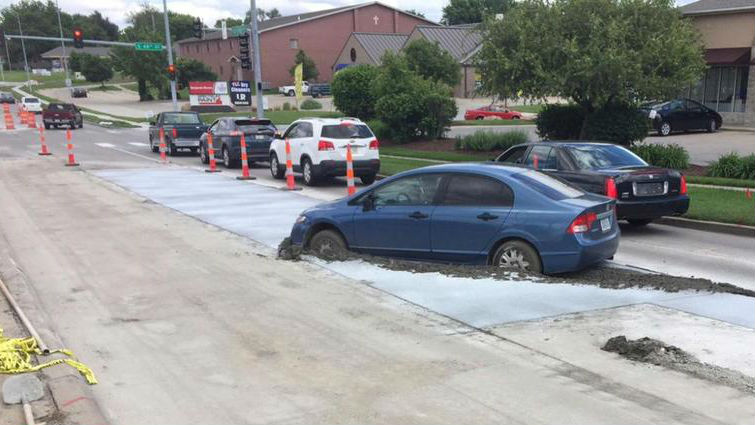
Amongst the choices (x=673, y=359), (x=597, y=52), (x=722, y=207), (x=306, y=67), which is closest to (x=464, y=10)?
(x=306, y=67)

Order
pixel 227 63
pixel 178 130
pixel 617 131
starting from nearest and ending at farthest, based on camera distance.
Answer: pixel 617 131
pixel 178 130
pixel 227 63

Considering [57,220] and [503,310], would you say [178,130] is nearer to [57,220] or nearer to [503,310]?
[57,220]

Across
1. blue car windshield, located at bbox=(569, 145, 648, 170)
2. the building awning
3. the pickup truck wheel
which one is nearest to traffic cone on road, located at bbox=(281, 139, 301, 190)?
the pickup truck wheel

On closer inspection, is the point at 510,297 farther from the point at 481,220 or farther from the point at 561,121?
the point at 561,121

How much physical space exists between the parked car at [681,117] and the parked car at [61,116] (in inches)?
1434

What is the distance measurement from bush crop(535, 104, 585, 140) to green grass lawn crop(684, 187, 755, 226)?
7.42m

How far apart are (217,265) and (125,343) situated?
2917 millimetres

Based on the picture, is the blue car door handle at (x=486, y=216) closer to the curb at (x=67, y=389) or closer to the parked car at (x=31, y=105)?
the curb at (x=67, y=389)

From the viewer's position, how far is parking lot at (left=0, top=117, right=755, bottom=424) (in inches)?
183

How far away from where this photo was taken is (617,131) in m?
20.0

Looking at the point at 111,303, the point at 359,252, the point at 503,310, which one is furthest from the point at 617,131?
the point at 111,303

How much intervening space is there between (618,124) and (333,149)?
882 cm

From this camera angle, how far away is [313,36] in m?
86.7

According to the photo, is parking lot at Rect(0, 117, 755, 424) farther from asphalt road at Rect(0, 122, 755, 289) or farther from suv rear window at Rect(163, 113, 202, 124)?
suv rear window at Rect(163, 113, 202, 124)
